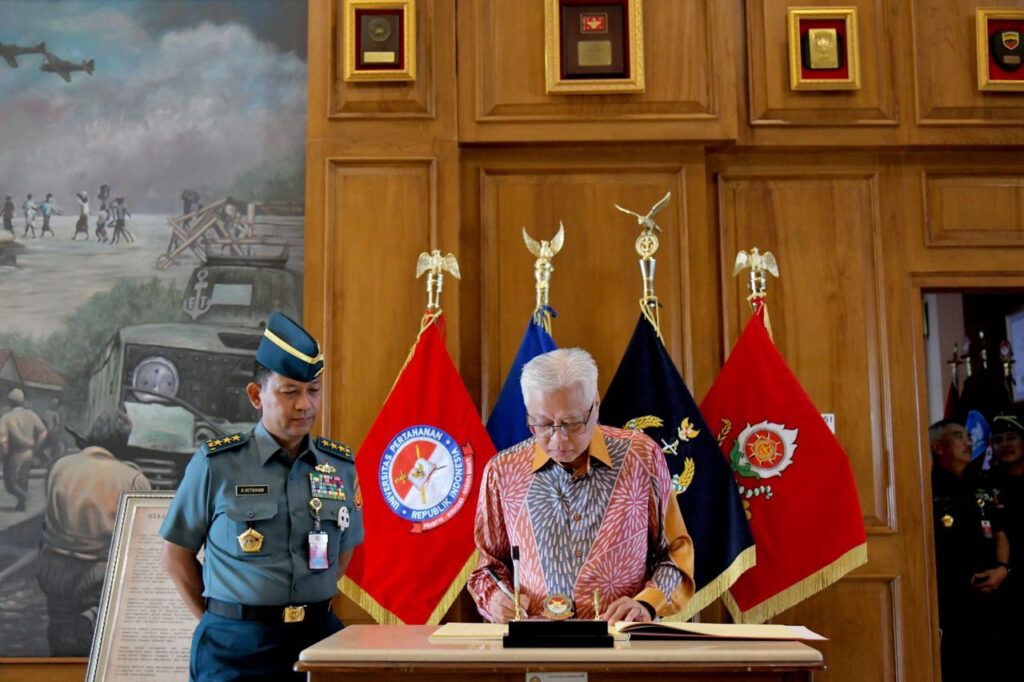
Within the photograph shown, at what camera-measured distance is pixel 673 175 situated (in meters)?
4.24

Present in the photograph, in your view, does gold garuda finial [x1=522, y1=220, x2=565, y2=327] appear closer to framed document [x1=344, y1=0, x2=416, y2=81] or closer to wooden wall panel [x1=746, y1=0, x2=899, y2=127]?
framed document [x1=344, y1=0, x2=416, y2=81]

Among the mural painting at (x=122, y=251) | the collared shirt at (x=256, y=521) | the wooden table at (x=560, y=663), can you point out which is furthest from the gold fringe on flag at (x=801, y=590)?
the mural painting at (x=122, y=251)

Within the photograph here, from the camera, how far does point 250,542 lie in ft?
9.00

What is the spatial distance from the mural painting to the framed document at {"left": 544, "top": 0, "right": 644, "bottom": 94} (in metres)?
1.12

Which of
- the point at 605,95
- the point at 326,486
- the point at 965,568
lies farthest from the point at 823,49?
the point at 326,486

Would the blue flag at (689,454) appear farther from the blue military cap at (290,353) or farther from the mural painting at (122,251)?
the mural painting at (122,251)

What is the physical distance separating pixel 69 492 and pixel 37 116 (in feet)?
5.26

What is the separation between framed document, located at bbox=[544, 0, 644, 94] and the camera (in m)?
4.16

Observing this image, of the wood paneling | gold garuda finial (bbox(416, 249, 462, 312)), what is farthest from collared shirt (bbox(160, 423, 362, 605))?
the wood paneling

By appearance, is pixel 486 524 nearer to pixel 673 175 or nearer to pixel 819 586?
pixel 819 586

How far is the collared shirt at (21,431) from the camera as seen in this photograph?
4289 millimetres

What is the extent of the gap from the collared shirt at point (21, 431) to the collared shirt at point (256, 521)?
1773mm

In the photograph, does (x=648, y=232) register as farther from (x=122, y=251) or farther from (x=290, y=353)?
(x=122, y=251)

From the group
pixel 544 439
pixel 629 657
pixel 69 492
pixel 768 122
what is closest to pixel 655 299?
pixel 768 122
